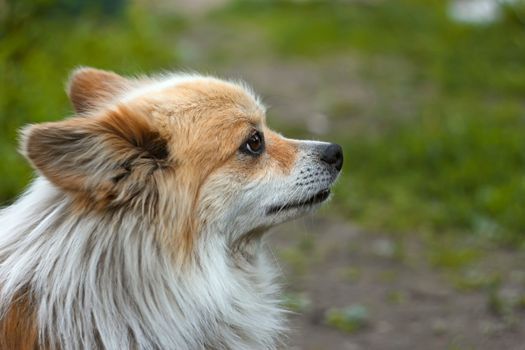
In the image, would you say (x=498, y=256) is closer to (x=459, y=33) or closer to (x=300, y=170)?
(x=300, y=170)

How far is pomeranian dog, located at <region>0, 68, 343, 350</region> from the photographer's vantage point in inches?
115

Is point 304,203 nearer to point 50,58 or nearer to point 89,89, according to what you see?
point 89,89

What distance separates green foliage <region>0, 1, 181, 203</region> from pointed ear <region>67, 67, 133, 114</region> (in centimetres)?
113

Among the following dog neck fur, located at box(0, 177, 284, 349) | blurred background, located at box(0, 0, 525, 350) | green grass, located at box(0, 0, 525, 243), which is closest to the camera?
dog neck fur, located at box(0, 177, 284, 349)

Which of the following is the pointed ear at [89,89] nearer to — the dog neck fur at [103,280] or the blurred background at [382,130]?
the dog neck fur at [103,280]

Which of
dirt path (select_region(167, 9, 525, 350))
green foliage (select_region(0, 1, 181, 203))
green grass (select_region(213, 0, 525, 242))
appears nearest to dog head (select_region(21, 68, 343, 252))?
dirt path (select_region(167, 9, 525, 350))

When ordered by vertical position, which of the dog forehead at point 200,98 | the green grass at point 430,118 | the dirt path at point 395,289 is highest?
the dog forehead at point 200,98

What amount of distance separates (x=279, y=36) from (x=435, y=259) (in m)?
6.35

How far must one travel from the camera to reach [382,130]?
745 cm

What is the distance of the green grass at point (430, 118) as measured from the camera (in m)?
5.97

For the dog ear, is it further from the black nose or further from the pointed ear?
the black nose

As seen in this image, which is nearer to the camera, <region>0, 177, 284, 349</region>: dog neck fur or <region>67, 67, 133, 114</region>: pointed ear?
<region>0, 177, 284, 349</region>: dog neck fur

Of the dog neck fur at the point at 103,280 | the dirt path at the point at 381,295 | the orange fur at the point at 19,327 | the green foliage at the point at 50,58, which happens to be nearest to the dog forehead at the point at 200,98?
the dog neck fur at the point at 103,280

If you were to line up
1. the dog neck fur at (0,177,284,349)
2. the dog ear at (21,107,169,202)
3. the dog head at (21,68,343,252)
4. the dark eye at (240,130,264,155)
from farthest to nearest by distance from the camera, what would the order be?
the dark eye at (240,130,264,155) < the dog neck fur at (0,177,284,349) < the dog head at (21,68,343,252) < the dog ear at (21,107,169,202)
